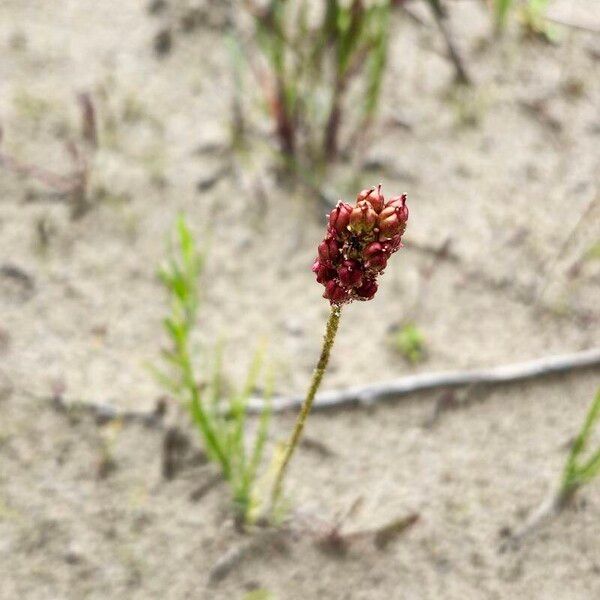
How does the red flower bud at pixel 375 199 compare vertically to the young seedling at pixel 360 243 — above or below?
above

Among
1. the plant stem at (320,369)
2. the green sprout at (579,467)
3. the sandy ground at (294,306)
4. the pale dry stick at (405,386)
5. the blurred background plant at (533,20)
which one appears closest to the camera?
the plant stem at (320,369)

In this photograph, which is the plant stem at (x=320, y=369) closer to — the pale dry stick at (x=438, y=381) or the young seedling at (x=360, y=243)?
the young seedling at (x=360, y=243)

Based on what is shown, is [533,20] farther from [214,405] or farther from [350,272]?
[350,272]

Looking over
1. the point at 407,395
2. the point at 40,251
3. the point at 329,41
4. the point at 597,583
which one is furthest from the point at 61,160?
the point at 597,583

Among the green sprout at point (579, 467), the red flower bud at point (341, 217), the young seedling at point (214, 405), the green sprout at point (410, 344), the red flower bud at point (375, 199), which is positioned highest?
the green sprout at point (410, 344)

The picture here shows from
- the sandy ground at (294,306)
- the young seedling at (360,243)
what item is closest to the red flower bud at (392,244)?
the young seedling at (360,243)

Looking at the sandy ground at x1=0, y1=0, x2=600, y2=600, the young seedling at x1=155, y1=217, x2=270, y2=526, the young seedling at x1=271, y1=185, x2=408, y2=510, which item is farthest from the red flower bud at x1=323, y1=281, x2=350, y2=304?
the sandy ground at x1=0, y1=0, x2=600, y2=600

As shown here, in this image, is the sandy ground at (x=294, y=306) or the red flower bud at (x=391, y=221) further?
the sandy ground at (x=294, y=306)
